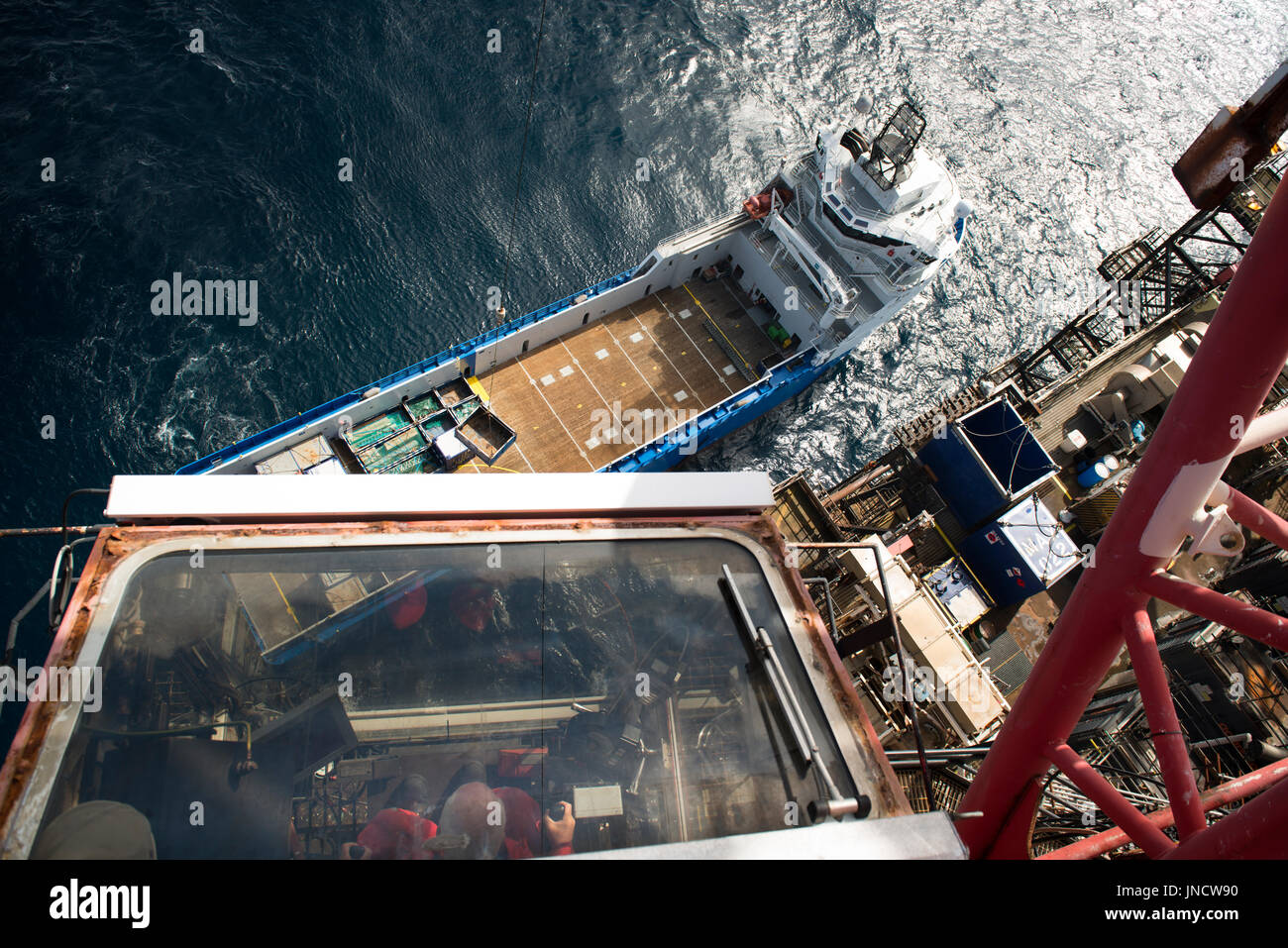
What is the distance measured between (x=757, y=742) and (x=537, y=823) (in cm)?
266

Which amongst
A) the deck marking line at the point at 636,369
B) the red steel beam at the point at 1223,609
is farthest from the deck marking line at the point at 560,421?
the red steel beam at the point at 1223,609

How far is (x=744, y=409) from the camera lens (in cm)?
3547

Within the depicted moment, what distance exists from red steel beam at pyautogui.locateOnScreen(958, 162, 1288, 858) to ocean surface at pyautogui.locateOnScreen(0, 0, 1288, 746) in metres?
25.4

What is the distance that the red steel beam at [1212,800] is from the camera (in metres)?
11.2

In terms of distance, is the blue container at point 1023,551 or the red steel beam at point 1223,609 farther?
the blue container at point 1023,551

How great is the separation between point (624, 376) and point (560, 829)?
2881 centimetres

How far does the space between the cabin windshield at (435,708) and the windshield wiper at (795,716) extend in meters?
0.15

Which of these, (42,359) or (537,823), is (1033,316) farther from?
(42,359)

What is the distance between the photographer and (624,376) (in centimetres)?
3547

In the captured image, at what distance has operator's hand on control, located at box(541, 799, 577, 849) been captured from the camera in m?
7.81

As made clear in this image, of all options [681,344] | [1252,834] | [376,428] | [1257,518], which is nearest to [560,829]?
[1252,834]

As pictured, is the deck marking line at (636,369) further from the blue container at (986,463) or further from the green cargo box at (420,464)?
the blue container at (986,463)

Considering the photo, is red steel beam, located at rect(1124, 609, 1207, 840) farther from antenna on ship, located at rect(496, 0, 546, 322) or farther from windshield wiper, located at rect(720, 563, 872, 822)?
antenna on ship, located at rect(496, 0, 546, 322)

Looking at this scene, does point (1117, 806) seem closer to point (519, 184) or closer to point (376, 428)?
point (376, 428)
